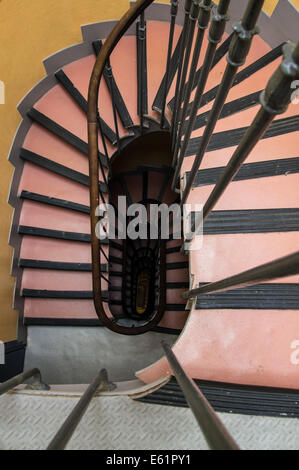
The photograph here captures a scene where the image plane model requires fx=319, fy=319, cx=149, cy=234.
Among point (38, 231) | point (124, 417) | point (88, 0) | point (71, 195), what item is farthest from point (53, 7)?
point (124, 417)

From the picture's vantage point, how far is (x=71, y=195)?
130 inches

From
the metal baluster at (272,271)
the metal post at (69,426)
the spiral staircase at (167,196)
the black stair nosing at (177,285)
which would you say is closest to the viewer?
the metal baluster at (272,271)

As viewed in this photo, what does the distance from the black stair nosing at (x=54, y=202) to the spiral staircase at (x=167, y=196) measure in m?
0.01

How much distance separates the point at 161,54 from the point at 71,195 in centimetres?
170

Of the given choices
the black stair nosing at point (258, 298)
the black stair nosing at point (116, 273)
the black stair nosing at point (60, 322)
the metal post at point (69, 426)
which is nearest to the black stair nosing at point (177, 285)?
the black stair nosing at point (116, 273)

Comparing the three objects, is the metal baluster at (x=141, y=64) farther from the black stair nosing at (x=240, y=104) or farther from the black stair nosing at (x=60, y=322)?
the black stair nosing at (x=60, y=322)

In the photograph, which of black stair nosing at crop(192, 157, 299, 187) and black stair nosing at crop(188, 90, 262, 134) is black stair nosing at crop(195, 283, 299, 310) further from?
black stair nosing at crop(188, 90, 262, 134)

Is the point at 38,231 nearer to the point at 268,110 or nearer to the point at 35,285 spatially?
the point at 35,285

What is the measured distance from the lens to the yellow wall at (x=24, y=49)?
2.97 m

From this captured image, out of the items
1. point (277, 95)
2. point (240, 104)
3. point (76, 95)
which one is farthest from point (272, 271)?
point (76, 95)

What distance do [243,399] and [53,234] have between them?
7.86ft

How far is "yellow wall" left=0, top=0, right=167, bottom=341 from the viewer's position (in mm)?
2971

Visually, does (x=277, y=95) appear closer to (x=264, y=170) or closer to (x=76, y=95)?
(x=264, y=170)

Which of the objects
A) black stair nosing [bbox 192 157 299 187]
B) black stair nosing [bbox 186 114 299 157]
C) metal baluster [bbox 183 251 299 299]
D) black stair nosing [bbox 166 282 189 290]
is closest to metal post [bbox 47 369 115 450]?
metal baluster [bbox 183 251 299 299]
